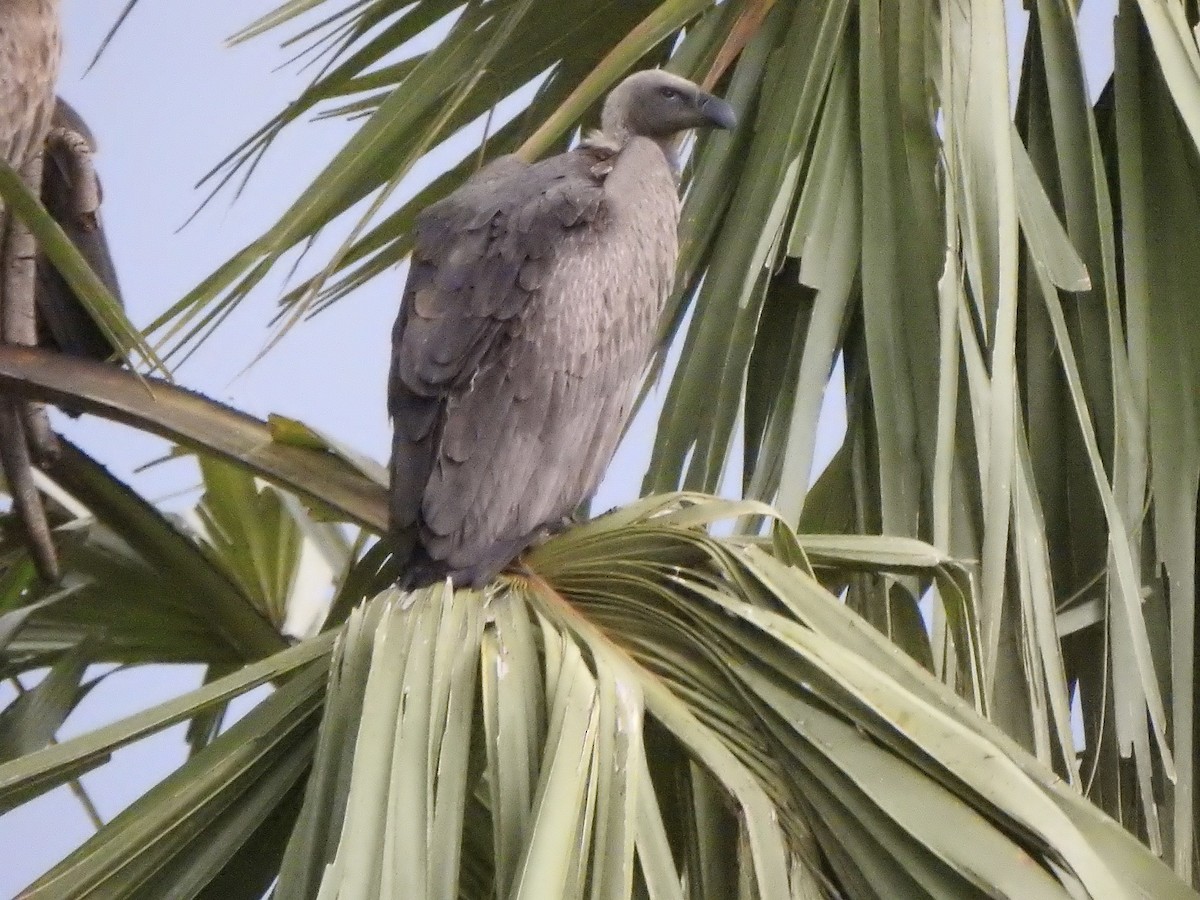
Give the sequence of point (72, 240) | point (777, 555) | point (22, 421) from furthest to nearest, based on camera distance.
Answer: point (72, 240)
point (22, 421)
point (777, 555)

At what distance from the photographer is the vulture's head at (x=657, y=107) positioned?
2188mm

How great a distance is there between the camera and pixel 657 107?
245cm

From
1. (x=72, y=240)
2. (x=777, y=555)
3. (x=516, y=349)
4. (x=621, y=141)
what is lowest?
(x=777, y=555)

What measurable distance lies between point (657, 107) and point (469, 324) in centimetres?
70

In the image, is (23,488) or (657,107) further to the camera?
(657,107)

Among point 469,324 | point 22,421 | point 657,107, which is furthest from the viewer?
point 657,107

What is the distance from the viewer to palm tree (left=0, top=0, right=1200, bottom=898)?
3.66ft

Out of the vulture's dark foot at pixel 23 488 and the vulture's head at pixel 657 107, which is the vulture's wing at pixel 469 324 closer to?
the vulture's head at pixel 657 107

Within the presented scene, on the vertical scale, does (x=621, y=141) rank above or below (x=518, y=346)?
above

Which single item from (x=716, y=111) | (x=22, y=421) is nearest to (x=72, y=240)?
(x=22, y=421)

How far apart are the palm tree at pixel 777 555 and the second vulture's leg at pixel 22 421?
5 centimetres

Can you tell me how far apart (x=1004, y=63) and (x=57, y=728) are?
5.40 ft

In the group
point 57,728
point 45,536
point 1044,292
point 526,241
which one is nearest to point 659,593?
point 1044,292

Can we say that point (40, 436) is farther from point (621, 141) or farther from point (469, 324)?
point (621, 141)
